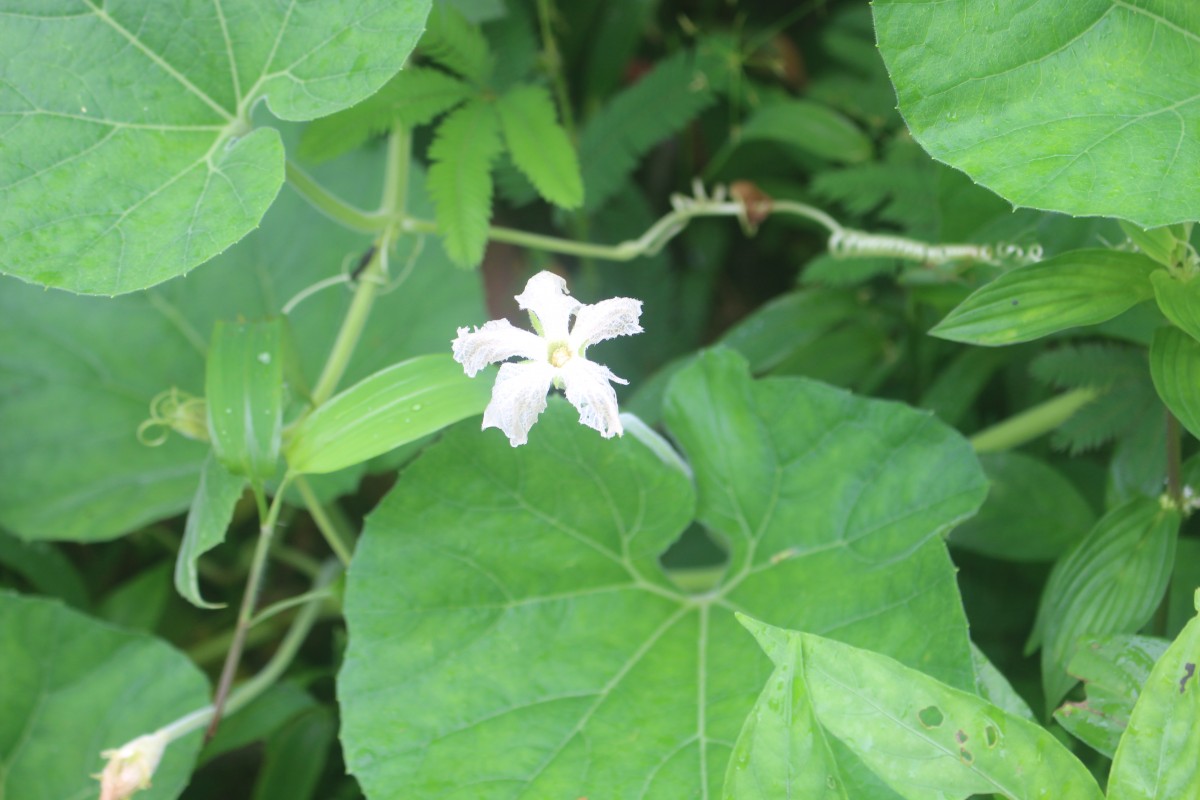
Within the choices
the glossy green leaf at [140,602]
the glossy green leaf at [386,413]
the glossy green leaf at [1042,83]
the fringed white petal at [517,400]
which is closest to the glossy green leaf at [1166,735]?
the glossy green leaf at [1042,83]

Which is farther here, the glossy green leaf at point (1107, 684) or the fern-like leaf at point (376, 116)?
the fern-like leaf at point (376, 116)

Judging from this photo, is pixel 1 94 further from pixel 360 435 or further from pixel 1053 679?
pixel 1053 679

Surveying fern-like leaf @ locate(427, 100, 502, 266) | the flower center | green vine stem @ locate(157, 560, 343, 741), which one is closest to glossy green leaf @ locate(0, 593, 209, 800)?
green vine stem @ locate(157, 560, 343, 741)

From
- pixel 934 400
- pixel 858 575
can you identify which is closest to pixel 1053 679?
pixel 858 575

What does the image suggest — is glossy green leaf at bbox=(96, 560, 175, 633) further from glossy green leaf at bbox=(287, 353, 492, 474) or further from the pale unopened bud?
glossy green leaf at bbox=(287, 353, 492, 474)

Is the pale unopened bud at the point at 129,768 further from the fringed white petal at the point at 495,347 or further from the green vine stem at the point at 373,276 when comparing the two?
the fringed white petal at the point at 495,347
